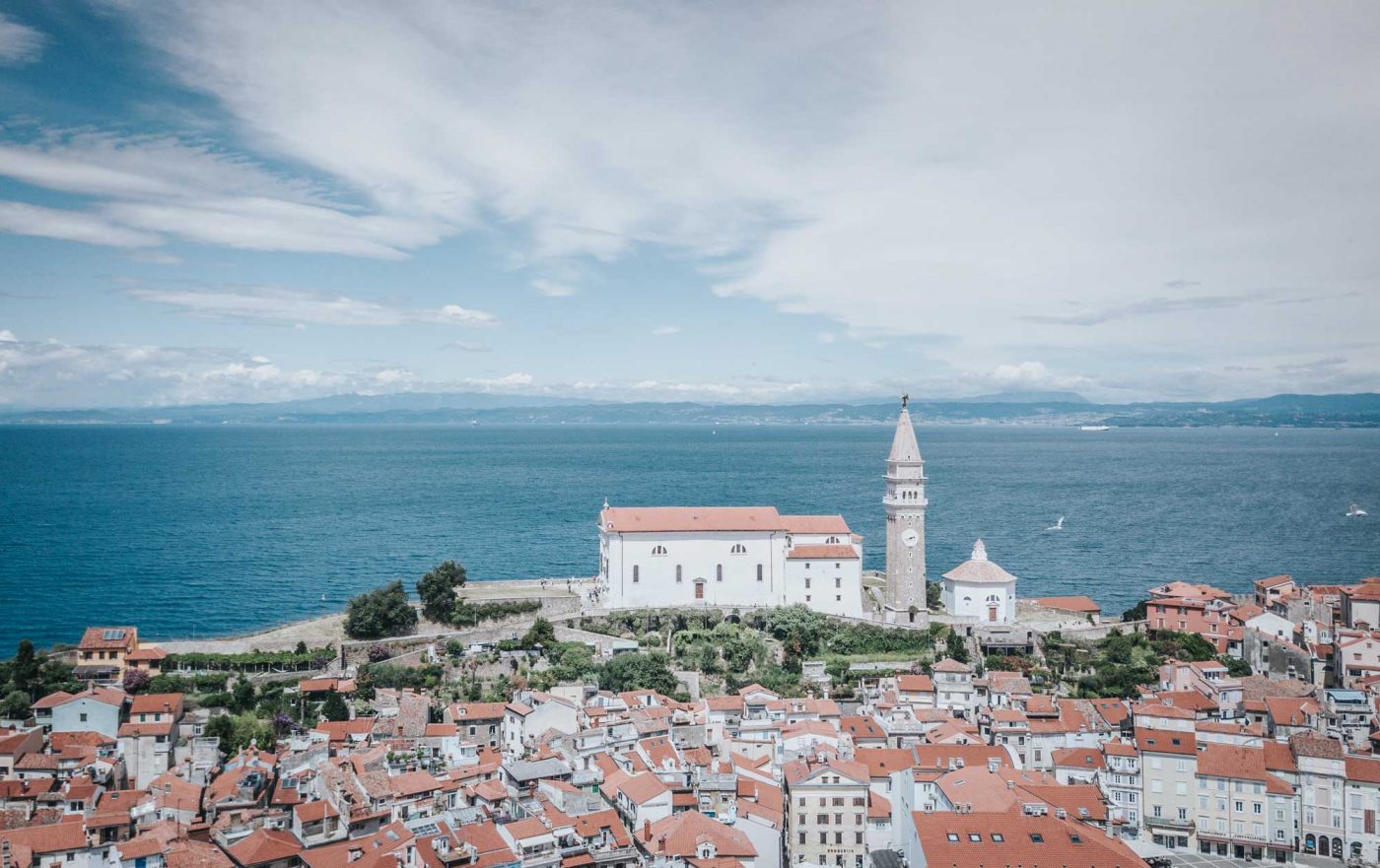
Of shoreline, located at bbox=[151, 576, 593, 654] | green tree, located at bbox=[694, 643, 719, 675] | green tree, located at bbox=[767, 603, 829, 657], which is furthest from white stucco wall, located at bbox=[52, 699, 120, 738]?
green tree, located at bbox=[767, 603, 829, 657]

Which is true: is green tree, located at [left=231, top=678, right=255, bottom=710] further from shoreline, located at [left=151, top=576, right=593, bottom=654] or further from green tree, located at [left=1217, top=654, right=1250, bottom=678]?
green tree, located at [left=1217, top=654, right=1250, bottom=678]

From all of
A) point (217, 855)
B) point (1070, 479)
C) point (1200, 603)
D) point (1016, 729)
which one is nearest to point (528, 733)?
point (217, 855)

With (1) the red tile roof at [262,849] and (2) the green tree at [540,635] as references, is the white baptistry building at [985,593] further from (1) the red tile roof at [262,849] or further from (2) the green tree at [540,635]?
(1) the red tile roof at [262,849]

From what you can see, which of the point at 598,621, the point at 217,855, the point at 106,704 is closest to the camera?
the point at 217,855

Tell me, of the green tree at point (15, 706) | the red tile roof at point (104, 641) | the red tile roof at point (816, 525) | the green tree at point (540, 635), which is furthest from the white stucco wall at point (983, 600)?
the green tree at point (15, 706)

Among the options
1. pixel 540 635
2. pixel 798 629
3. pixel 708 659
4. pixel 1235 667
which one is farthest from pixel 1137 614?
pixel 540 635

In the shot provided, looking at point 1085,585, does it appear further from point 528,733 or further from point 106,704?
point 106,704
